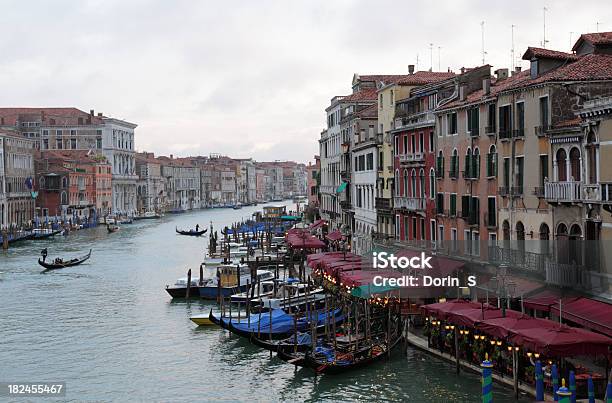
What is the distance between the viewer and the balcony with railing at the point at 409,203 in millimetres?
19516

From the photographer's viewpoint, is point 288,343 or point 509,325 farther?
point 288,343

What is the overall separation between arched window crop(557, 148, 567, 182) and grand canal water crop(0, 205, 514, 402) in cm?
307

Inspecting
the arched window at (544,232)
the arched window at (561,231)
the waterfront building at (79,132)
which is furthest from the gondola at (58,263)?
the waterfront building at (79,132)

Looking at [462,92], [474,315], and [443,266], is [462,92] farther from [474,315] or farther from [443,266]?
[474,315]

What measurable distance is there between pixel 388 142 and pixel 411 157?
2.52 m

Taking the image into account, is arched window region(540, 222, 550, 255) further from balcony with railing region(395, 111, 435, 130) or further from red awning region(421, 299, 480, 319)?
balcony with railing region(395, 111, 435, 130)

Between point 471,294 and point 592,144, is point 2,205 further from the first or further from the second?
point 592,144

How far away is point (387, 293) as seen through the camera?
15.3 m

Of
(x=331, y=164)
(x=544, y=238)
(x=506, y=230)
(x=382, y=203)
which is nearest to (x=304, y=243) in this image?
(x=382, y=203)

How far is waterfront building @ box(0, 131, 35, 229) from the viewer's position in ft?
163

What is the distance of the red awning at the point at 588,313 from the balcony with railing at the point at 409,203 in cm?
744

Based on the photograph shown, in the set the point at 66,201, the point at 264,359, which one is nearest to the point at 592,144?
the point at 264,359

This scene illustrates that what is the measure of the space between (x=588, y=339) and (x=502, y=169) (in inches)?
192

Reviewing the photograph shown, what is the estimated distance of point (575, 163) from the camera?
12.4 metres
